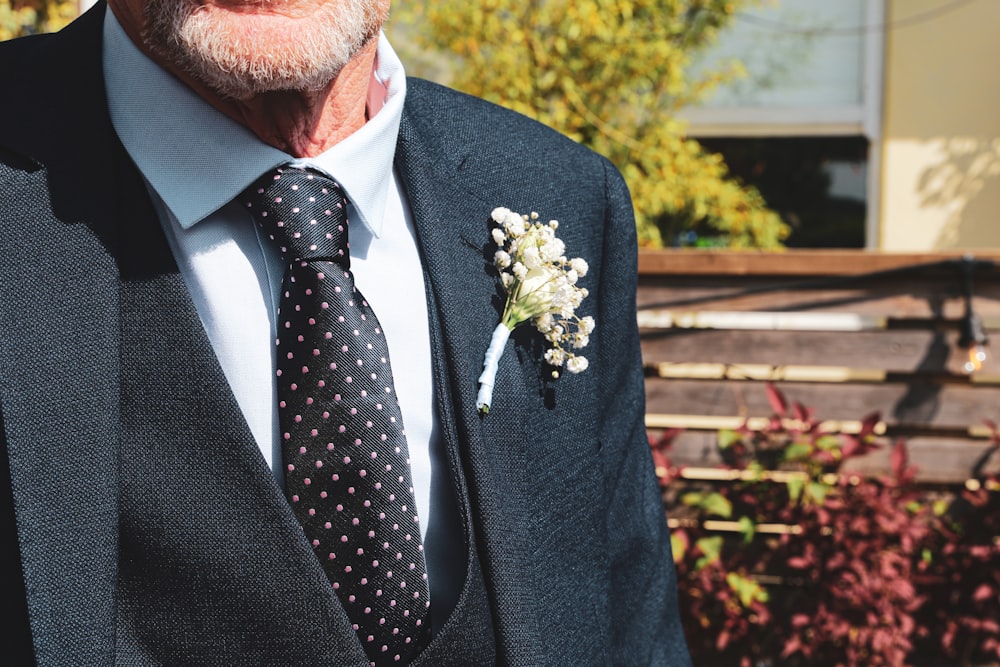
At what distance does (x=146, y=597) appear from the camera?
1.15m

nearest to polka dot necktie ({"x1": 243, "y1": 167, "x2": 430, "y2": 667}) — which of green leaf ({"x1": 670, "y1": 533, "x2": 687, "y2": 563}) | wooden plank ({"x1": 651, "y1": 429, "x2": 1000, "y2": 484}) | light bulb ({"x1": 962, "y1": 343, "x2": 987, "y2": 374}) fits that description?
green leaf ({"x1": 670, "y1": 533, "x2": 687, "y2": 563})

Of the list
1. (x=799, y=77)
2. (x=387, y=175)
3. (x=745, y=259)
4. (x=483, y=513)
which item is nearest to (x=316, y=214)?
(x=387, y=175)

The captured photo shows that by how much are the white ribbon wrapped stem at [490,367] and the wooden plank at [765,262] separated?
2.24 m

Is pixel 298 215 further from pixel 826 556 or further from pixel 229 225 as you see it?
pixel 826 556

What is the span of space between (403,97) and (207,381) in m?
0.58

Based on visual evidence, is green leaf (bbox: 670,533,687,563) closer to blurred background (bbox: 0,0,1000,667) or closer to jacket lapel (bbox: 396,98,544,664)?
blurred background (bbox: 0,0,1000,667)

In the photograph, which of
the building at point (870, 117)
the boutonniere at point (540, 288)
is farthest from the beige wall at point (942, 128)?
the boutonniere at point (540, 288)

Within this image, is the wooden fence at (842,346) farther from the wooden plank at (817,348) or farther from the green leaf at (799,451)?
the green leaf at (799,451)

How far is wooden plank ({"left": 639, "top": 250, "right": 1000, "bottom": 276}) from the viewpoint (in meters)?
3.48

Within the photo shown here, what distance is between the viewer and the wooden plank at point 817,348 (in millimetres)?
3455

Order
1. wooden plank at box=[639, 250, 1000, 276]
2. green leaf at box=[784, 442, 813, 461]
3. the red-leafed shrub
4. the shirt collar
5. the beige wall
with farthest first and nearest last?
the beige wall → wooden plank at box=[639, 250, 1000, 276] → green leaf at box=[784, 442, 813, 461] → the red-leafed shrub → the shirt collar

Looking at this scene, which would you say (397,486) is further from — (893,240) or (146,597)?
(893,240)

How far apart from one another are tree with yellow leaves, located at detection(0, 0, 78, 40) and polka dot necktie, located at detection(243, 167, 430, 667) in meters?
2.66

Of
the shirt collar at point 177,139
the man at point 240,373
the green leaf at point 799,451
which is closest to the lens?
the man at point 240,373
